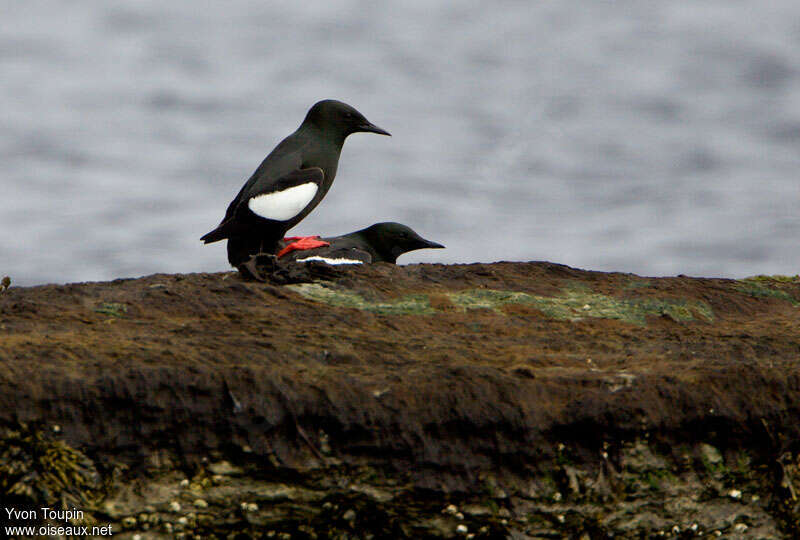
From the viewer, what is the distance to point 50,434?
376 cm

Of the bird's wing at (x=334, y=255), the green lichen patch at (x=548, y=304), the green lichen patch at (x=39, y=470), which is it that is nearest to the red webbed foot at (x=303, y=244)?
the bird's wing at (x=334, y=255)

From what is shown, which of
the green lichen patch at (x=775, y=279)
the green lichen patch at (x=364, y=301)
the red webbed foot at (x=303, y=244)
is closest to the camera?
the green lichen patch at (x=364, y=301)

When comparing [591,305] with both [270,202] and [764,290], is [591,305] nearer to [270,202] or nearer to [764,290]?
[764,290]

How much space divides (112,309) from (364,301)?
1248 millimetres

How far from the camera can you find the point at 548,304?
5414 mm

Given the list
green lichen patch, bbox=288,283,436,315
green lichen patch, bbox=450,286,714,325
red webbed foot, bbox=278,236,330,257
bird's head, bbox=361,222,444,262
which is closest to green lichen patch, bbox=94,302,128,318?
green lichen patch, bbox=288,283,436,315

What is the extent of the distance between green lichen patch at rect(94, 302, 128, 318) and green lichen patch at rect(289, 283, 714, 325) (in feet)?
2.96

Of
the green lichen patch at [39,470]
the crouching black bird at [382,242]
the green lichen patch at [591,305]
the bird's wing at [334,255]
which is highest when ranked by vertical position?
the crouching black bird at [382,242]

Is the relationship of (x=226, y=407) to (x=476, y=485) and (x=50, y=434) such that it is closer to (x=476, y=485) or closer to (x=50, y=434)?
(x=50, y=434)

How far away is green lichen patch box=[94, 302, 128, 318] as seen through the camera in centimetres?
475

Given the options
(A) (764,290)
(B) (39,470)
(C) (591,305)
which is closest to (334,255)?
(C) (591,305)

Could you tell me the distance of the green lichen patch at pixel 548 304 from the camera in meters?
5.17

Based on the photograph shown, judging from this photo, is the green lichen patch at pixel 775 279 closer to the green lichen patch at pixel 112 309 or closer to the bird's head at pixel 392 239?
the bird's head at pixel 392 239

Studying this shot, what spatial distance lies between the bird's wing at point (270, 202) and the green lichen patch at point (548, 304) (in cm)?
323
